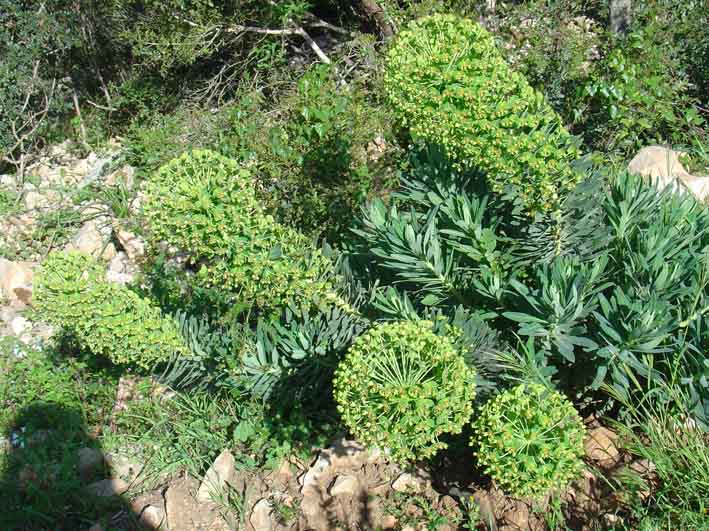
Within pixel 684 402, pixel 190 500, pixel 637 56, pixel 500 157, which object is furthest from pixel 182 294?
pixel 637 56

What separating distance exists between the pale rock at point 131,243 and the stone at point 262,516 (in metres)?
2.81

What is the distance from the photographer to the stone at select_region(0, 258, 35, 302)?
5.45m

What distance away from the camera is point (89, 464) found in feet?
12.3

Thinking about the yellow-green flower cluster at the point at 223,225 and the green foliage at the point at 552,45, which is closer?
the yellow-green flower cluster at the point at 223,225

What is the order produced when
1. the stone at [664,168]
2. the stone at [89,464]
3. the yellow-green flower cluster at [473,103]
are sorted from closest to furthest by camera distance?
the yellow-green flower cluster at [473,103], the stone at [89,464], the stone at [664,168]

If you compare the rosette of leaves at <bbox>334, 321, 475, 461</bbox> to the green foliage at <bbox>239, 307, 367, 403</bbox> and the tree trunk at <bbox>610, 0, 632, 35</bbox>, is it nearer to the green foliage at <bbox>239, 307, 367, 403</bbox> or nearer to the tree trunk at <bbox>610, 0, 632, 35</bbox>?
the green foliage at <bbox>239, 307, 367, 403</bbox>

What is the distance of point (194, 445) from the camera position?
370cm

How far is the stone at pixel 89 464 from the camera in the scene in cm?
374

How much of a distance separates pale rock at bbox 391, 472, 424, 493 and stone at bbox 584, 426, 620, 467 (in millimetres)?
830

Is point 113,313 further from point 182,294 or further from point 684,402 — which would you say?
point 684,402

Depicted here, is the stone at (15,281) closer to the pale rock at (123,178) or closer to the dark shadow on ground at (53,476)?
the pale rock at (123,178)

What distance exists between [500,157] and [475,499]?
1.61m

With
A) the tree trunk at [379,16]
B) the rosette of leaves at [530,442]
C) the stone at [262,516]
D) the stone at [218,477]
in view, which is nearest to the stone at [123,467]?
the stone at [218,477]

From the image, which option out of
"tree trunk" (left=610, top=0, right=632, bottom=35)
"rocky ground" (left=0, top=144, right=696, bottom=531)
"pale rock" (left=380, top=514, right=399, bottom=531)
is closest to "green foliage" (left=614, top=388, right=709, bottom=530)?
"rocky ground" (left=0, top=144, right=696, bottom=531)
